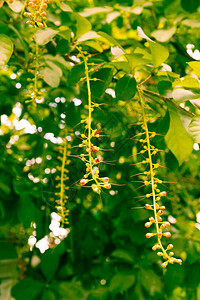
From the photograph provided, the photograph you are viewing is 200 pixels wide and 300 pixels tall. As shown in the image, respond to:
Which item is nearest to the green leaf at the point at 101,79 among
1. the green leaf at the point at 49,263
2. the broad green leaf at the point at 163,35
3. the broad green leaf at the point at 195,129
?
the broad green leaf at the point at 195,129

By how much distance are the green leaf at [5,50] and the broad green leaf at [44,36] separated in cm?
6

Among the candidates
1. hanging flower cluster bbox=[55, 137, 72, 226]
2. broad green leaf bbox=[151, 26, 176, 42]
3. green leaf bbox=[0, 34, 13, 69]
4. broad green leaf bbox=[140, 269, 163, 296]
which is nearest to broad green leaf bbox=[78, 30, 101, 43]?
green leaf bbox=[0, 34, 13, 69]

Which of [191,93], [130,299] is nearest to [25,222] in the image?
[130,299]

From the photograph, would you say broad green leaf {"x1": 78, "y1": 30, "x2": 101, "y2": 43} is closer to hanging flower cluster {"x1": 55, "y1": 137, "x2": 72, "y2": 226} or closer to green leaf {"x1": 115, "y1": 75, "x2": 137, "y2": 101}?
green leaf {"x1": 115, "y1": 75, "x2": 137, "y2": 101}

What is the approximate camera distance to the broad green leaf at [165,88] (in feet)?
2.16

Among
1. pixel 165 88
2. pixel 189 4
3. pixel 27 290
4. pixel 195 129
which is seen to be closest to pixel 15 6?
pixel 165 88

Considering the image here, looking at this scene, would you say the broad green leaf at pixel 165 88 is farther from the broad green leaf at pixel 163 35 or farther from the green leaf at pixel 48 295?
the green leaf at pixel 48 295

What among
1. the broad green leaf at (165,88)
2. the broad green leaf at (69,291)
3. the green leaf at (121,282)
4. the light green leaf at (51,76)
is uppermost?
the broad green leaf at (165,88)

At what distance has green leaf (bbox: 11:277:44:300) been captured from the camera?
1.27 metres

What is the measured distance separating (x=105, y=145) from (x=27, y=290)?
76 cm

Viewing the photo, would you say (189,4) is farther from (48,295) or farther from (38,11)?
(48,295)

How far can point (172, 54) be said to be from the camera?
4.18 ft

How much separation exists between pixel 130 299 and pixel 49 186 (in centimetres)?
65

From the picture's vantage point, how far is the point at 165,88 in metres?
0.66
